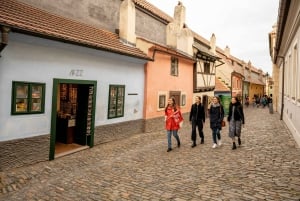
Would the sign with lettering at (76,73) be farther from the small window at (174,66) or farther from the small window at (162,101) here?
the small window at (174,66)

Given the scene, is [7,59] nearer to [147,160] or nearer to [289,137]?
[147,160]

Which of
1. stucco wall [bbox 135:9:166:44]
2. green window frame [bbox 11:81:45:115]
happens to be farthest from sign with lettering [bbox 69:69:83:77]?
stucco wall [bbox 135:9:166:44]

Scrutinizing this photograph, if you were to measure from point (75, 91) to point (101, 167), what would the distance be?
14.2 feet

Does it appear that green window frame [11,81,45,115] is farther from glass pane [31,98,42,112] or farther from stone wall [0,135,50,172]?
stone wall [0,135,50,172]

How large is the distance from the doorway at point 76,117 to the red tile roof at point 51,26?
1.64m

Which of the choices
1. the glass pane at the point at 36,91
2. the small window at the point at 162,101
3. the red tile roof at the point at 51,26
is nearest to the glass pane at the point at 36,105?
the glass pane at the point at 36,91

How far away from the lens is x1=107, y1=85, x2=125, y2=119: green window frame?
10420mm

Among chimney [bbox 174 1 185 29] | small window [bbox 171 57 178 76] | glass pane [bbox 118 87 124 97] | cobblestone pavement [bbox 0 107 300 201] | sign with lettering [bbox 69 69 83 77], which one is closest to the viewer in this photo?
cobblestone pavement [bbox 0 107 300 201]

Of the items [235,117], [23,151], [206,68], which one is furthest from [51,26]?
[206,68]

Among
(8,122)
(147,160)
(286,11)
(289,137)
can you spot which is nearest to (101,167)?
(147,160)

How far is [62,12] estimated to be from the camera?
991cm

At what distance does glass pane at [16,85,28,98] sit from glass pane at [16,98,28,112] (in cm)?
11

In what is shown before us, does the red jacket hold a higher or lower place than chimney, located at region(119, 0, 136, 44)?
lower

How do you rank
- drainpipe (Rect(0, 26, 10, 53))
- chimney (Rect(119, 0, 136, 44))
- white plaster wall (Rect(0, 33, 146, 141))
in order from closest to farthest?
drainpipe (Rect(0, 26, 10, 53)) < white plaster wall (Rect(0, 33, 146, 141)) < chimney (Rect(119, 0, 136, 44))
